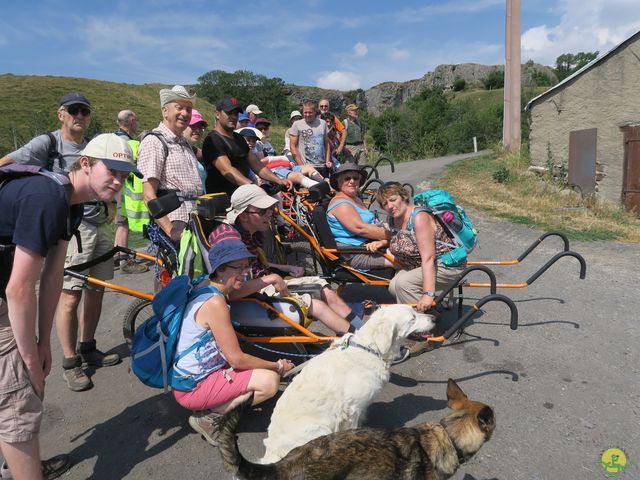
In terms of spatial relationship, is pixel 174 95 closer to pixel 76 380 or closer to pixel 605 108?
pixel 76 380

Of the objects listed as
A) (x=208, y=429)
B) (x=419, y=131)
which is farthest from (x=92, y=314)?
(x=419, y=131)

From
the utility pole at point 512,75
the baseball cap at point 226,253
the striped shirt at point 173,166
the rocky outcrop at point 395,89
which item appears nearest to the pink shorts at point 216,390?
the baseball cap at point 226,253

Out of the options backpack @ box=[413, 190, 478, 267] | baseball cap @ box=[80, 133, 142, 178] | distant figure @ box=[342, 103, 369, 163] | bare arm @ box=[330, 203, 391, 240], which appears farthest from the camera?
distant figure @ box=[342, 103, 369, 163]

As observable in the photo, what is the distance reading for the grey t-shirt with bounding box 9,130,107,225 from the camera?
3.81 meters

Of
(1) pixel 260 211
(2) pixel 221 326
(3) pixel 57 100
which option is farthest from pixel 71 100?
(3) pixel 57 100

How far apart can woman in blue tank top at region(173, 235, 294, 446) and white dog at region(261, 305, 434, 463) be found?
355mm

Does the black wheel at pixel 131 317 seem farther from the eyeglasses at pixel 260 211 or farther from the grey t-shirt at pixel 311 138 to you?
the grey t-shirt at pixel 311 138

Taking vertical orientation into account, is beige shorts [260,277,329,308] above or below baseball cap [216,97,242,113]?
below

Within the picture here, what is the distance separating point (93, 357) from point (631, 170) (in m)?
11.1

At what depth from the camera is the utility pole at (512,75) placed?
16.6 metres

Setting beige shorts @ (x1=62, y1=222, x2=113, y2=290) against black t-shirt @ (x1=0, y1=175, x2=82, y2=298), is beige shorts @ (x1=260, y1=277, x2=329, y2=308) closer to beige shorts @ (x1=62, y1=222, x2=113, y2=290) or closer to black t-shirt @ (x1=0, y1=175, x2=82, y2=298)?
beige shorts @ (x1=62, y1=222, x2=113, y2=290)

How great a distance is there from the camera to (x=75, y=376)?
385 centimetres

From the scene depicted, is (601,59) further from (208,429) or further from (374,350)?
(208,429)

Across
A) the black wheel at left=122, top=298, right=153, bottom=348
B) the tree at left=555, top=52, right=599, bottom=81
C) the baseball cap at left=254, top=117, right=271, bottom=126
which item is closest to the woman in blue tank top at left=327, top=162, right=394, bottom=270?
the black wheel at left=122, top=298, right=153, bottom=348
